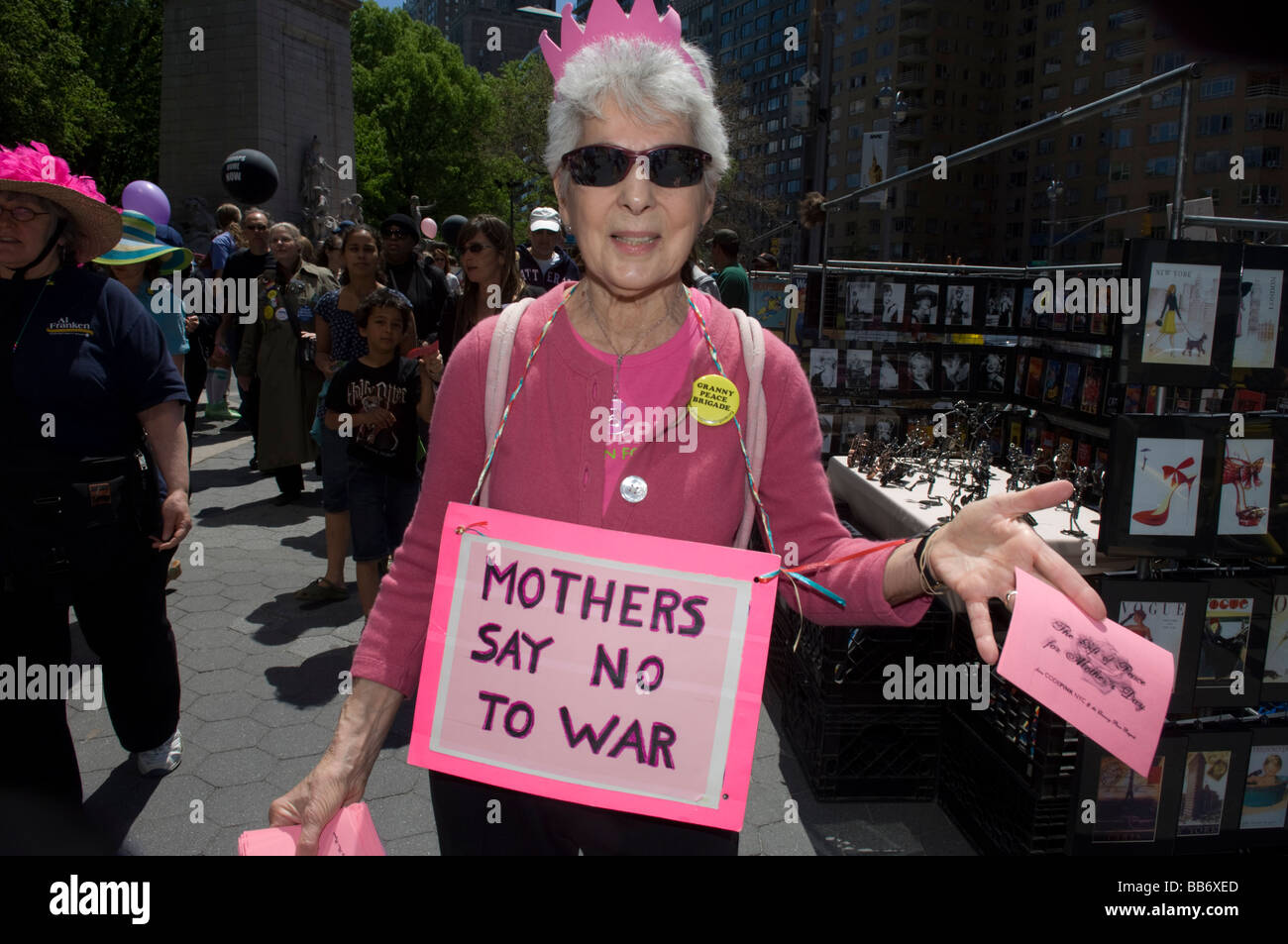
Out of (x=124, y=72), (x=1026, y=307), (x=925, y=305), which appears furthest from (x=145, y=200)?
(x=124, y=72)

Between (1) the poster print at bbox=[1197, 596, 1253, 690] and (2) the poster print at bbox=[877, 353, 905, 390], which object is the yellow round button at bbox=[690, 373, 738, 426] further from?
(2) the poster print at bbox=[877, 353, 905, 390]

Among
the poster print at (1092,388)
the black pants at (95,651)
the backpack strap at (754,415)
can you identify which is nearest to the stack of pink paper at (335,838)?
the backpack strap at (754,415)

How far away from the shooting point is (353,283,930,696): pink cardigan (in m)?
1.66

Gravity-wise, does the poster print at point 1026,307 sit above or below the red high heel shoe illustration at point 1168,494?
above

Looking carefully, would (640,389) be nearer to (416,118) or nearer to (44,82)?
(44,82)

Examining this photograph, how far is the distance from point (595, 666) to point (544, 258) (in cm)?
615

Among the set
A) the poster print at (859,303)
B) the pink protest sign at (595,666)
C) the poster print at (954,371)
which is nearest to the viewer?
the pink protest sign at (595,666)

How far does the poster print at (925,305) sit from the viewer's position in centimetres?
630

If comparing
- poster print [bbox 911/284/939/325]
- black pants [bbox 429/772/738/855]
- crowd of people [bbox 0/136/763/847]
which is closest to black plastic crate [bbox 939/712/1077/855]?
black pants [bbox 429/772/738/855]

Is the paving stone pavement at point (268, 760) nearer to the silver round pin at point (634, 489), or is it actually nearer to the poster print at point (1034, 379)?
the silver round pin at point (634, 489)

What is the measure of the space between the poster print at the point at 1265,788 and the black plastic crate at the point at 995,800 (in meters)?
0.73

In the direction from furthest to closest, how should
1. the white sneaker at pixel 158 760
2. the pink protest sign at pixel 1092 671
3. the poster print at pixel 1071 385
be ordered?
the poster print at pixel 1071 385 < the white sneaker at pixel 158 760 < the pink protest sign at pixel 1092 671

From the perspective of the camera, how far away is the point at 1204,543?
119 inches

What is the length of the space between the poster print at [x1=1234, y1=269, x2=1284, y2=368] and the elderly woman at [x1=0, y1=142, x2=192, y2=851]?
3724 millimetres
